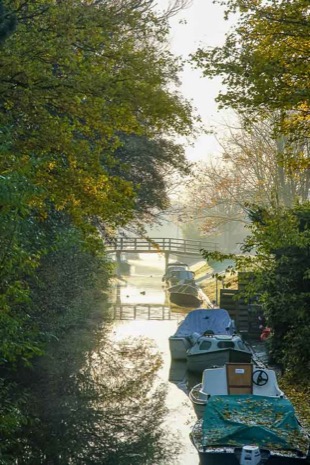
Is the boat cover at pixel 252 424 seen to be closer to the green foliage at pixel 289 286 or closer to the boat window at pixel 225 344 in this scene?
the green foliage at pixel 289 286

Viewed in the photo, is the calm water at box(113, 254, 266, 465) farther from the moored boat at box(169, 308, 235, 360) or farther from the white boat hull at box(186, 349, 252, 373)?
the moored boat at box(169, 308, 235, 360)

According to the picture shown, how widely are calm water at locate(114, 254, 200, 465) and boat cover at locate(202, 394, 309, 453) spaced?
1412 millimetres

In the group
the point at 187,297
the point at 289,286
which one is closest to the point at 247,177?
the point at 187,297

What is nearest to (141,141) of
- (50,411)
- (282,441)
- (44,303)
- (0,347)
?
(44,303)

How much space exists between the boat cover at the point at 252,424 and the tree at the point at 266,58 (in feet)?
22.2

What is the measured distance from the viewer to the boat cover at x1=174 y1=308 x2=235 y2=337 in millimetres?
35812

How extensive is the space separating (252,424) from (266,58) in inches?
307

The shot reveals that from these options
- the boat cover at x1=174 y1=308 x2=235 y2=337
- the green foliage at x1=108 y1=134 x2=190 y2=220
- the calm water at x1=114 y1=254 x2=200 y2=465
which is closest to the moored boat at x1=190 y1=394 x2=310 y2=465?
the calm water at x1=114 y1=254 x2=200 y2=465

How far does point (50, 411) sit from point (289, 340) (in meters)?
7.86

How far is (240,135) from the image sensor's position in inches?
1959

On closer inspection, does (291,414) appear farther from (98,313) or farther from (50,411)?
(98,313)

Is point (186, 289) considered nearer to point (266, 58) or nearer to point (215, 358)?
point (215, 358)

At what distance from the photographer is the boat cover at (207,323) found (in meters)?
35.8

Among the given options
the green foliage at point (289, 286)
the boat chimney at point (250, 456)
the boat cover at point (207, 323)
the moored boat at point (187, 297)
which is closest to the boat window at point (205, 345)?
the boat cover at point (207, 323)
